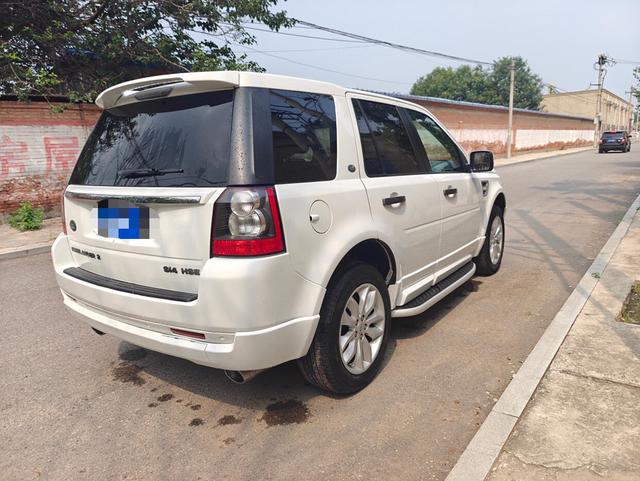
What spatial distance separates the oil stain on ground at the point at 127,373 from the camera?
335 centimetres

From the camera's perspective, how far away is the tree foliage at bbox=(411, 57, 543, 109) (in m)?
66.4

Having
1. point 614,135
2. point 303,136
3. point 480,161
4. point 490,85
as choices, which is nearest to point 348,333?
point 303,136

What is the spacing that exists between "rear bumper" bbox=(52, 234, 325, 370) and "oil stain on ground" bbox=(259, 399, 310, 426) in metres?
0.49

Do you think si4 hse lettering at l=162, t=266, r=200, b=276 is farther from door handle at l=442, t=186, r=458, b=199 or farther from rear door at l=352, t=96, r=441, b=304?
door handle at l=442, t=186, r=458, b=199

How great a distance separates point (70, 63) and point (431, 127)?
34.7 ft

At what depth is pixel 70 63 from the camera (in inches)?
454

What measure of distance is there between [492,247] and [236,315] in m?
3.95

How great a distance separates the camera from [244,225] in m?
2.32

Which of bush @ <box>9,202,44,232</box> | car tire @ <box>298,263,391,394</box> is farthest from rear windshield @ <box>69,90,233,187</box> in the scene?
bush @ <box>9,202,44,232</box>

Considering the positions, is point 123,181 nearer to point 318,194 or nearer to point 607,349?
point 318,194

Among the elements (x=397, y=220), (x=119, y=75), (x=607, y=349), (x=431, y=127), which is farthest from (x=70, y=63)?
(x=607, y=349)

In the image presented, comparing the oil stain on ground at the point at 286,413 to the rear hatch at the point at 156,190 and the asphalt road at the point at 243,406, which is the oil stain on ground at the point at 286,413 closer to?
the asphalt road at the point at 243,406

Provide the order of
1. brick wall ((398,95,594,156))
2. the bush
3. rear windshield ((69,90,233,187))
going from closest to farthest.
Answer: rear windshield ((69,90,233,187)) → the bush → brick wall ((398,95,594,156))

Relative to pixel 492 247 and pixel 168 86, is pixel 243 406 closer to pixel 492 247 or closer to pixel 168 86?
pixel 168 86
